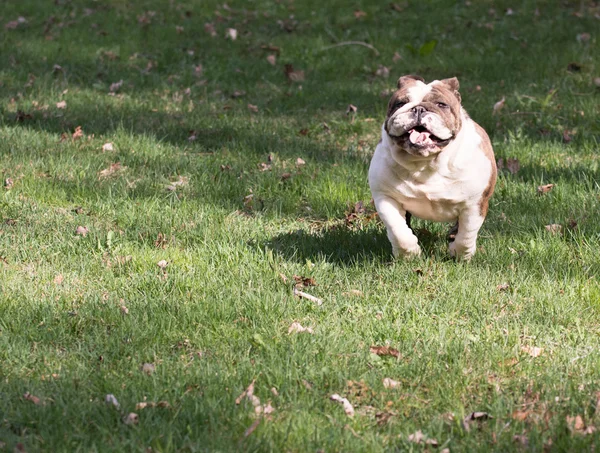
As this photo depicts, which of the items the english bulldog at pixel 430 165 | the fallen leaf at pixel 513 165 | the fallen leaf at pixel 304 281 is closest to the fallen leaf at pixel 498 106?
the fallen leaf at pixel 513 165

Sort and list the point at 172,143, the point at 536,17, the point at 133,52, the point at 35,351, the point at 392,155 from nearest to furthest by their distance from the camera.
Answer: the point at 35,351 → the point at 392,155 → the point at 172,143 → the point at 133,52 → the point at 536,17

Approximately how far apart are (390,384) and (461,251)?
157 centimetres

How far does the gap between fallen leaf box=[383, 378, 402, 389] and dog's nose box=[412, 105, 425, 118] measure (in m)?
1.35

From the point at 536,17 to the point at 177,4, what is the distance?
18.3 ft

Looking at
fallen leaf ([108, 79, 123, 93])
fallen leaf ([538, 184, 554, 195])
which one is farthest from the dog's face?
fallen leaf ([108, 79, 123, 93])

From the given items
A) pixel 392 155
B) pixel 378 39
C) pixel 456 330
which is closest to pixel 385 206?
pixel 392 155

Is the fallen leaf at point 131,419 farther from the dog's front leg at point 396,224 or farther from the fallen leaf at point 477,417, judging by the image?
the dog's front leg at point 396,224

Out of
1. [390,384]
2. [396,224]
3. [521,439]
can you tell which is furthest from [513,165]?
[521,439]

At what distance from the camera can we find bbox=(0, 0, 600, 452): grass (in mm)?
3578

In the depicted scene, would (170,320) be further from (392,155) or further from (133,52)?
(133,52)

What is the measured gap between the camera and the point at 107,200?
6301 mm

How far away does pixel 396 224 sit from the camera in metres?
4.93

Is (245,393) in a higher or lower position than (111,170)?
higher

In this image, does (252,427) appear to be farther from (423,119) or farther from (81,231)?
(81,231)
